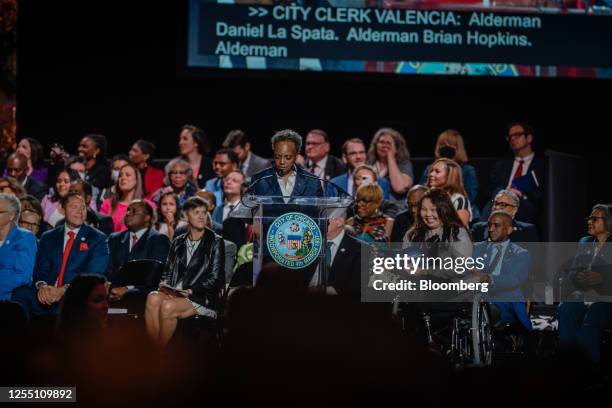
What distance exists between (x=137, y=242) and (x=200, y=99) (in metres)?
2.67

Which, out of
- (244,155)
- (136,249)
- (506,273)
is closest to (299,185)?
(506,273)

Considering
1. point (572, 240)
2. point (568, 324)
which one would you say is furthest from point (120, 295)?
point (572, 240)

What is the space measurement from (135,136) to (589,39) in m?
4.29

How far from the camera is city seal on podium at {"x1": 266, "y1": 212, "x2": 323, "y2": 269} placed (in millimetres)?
3988

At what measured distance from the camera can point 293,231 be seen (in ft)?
13.2

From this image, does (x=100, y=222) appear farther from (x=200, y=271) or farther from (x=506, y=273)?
(x=506, y=273)

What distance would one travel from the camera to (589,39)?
7.49 metres

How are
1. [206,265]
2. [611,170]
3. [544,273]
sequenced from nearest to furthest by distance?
[206,265], [544,273], [611,170]

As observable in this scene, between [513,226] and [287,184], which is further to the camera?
[513,226]

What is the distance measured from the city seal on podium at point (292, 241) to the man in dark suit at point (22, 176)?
3657mm

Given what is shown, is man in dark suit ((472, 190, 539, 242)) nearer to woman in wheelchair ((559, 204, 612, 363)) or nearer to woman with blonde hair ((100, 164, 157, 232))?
woman in wheelchair ((559, 204, 612, 363))

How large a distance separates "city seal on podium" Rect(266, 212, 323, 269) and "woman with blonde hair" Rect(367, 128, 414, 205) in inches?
114

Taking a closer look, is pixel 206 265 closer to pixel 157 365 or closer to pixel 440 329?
pixel 440 329

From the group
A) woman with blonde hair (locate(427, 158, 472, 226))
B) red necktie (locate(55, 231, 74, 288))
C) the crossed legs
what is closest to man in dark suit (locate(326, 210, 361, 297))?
the crossed legs
